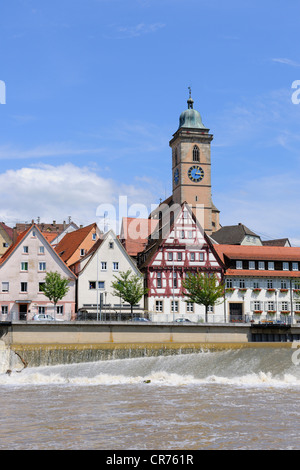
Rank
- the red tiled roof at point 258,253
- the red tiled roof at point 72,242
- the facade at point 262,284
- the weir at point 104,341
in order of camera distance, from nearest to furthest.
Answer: the weir at point 104,341 → the facade at point 262,284 → the red tiled roof at point 258,253 → the red tiled roof at point 72,242

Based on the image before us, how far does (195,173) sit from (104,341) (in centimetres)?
5754

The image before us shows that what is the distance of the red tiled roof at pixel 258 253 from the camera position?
7981cm

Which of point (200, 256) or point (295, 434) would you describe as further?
point (200, 256)

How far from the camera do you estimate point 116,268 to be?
74312 mm

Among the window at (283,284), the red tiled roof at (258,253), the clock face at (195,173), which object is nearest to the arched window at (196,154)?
the clock face at (195,173)

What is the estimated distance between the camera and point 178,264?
7819cm

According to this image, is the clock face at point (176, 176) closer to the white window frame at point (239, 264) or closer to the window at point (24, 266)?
the white window frame at point (239, 264)

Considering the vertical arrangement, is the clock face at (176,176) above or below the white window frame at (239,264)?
above

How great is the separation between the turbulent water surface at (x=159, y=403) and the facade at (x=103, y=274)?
22114 mm

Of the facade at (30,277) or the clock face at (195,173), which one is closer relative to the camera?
the facade at (30,277)

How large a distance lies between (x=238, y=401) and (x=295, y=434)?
902cm

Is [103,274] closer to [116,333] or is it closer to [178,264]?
[178,264]
